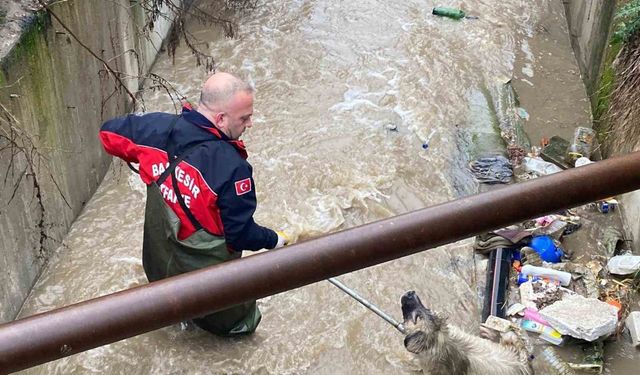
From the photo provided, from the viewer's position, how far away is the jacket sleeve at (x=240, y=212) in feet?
12.0

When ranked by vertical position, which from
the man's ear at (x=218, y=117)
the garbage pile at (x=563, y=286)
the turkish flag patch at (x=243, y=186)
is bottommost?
the garbage pile at (x=563, y=286)

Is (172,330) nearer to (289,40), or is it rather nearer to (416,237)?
(416,237)

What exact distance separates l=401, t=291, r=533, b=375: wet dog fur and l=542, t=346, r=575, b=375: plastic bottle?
778mm

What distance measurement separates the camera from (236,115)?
3.70 m

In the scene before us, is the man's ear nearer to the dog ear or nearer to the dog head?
the dog head

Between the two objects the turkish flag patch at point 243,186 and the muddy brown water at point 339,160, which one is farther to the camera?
the muddy brown water at point 339,160

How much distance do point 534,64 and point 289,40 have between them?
2.93 meters

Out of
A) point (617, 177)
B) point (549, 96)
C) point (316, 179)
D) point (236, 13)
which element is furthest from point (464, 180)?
point (617, 177)

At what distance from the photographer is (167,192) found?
151 inches

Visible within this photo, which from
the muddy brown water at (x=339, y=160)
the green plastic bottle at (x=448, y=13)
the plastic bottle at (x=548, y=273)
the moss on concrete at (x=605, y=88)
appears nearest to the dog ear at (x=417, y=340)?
the muddy brown water at (x=339, y=160)

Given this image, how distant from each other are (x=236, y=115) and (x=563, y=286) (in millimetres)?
2934

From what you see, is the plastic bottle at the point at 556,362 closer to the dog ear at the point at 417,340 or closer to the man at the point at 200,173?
the dog ear at the point at 417,340

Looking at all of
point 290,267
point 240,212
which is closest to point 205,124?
point 240,212

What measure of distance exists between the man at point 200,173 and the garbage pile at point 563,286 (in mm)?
1964
